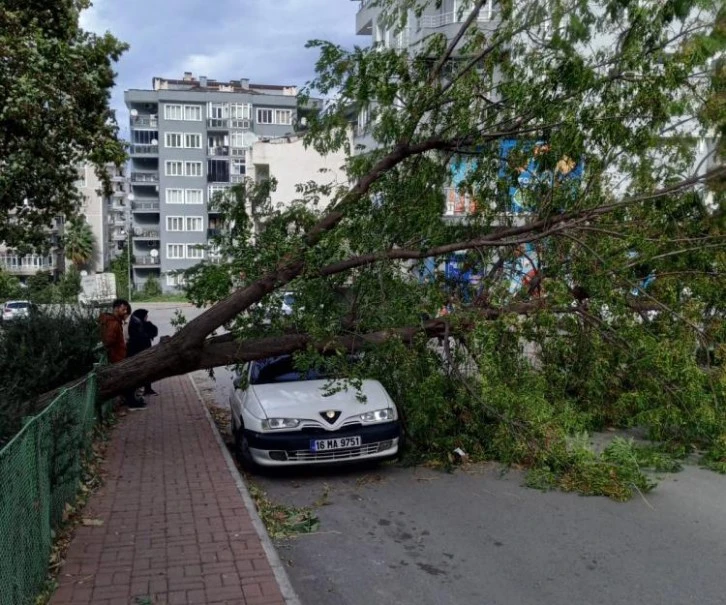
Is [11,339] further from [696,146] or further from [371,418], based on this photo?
[696,146]

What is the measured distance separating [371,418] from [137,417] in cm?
489

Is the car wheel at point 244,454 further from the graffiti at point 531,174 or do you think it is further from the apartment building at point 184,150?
the apartment building at point 184,150

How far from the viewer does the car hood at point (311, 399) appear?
26.5 ft

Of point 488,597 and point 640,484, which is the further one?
point 640,484

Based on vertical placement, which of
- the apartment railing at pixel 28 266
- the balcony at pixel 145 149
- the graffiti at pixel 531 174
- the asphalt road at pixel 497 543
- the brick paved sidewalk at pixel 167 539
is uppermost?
the balcony at pixel 145 149

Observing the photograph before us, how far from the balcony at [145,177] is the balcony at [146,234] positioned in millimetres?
4954

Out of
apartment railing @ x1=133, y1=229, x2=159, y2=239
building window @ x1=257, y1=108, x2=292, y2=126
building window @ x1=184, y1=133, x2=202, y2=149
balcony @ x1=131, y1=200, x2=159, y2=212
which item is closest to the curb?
building window @ x1=184, y1=133, x2=202, y2=149

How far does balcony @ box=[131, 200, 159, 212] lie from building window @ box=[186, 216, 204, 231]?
19.8 ft

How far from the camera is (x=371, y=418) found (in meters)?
8.16

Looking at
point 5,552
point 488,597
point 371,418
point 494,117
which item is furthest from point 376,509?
point 494,117

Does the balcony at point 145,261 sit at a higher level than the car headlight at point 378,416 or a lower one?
higher

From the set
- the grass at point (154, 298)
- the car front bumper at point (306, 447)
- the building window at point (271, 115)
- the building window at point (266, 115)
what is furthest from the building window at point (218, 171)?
the car front bumper at point (306, 447)

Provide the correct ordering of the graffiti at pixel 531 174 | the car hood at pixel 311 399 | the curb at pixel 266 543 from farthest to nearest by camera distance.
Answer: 1. the graffiti at pixel 531 174
2. the car hood at pixel 311 399
3. the curb at pixel 266 543

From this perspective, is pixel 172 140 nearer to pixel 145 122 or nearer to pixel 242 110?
pixel 145 122
